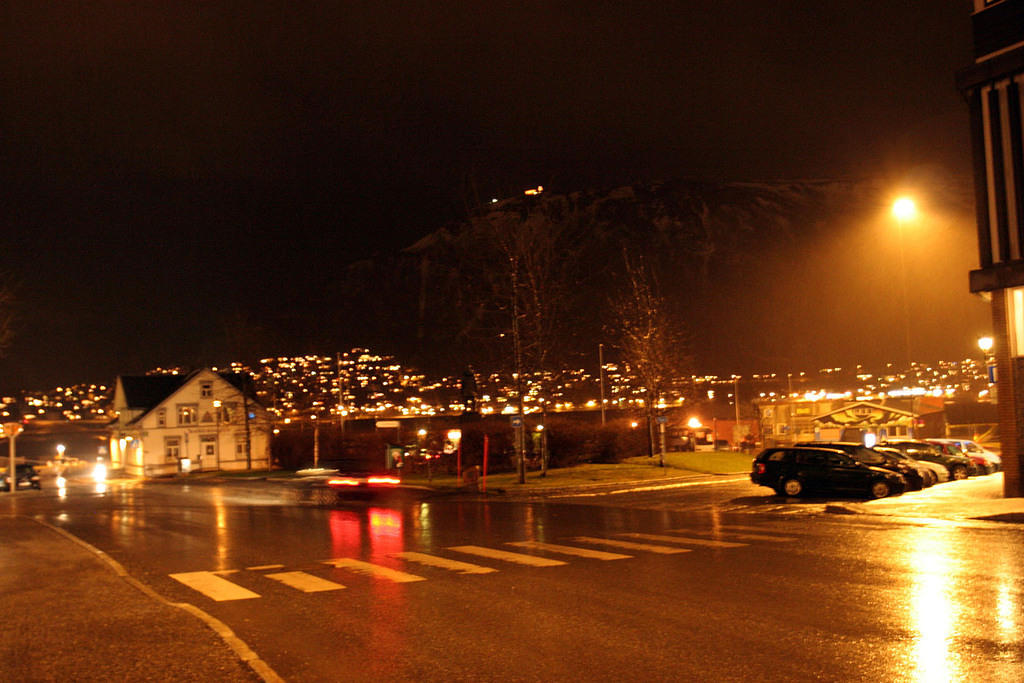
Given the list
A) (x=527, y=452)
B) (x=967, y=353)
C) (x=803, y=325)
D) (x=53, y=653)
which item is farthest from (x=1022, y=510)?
(x=803, y=325)

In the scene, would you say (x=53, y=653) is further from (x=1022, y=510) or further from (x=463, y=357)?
(x=463, y=357)

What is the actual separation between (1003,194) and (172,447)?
219 ft

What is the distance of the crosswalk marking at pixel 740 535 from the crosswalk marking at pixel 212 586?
29.5 ft

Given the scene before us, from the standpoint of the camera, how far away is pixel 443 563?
1420cm

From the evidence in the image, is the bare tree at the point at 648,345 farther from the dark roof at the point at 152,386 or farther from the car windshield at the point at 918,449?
the dark roof at the point at 152,386

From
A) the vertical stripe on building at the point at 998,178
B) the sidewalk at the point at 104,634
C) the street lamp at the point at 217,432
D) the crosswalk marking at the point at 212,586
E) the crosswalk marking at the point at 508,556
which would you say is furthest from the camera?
the street lamp at the point at 217,432

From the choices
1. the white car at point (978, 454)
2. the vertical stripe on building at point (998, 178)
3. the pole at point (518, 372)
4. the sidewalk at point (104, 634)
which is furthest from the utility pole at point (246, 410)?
the vertical stripe on building at point (998, 178)

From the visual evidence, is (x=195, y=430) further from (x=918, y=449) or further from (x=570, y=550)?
(x=570, y=550)

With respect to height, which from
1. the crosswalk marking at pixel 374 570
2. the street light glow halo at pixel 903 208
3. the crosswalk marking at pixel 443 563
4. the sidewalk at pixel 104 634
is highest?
the street light glow halo at pixel 903 208

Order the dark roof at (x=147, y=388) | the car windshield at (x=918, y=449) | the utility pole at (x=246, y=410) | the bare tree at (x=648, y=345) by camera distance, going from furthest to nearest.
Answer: the dark roof at (x=147, y=388) < the utility pole at (x=246, y=410) < the bare tree at (x=648, y=345) < the car windshield at (x=918, y=449)

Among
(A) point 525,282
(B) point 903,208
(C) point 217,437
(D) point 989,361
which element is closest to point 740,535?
(D) point 989,361

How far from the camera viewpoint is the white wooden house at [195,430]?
73250 mm

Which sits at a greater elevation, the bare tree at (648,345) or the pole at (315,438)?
the bare tree at (648,345)

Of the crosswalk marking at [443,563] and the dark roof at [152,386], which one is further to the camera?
the dark roof at [152,386]
